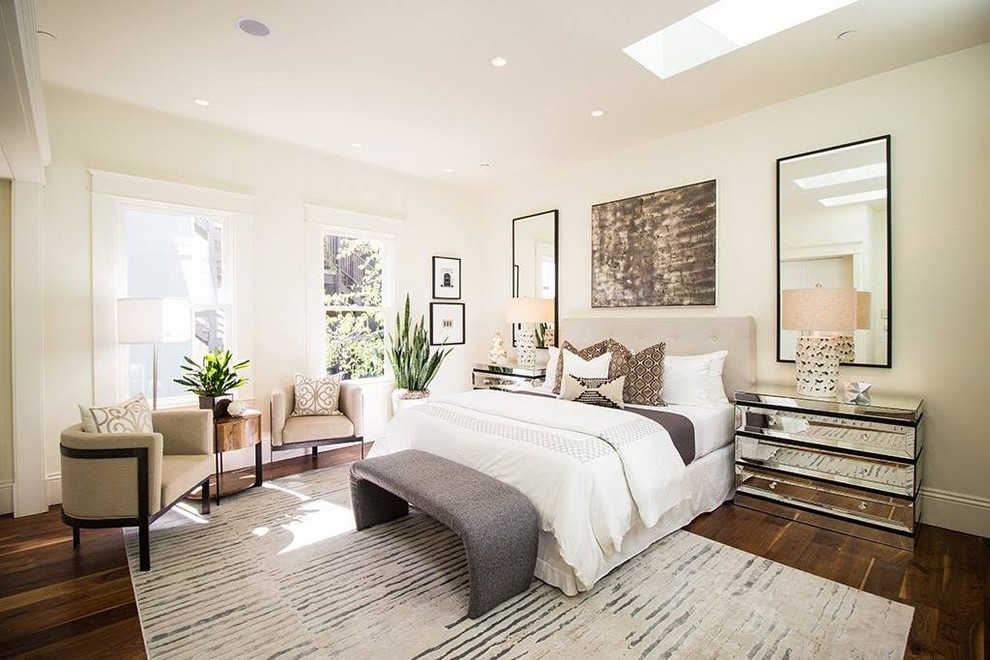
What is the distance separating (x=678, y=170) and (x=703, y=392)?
6.22 ft

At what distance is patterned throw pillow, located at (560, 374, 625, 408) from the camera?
3.47 meters

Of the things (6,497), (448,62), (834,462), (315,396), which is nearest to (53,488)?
(6,497)

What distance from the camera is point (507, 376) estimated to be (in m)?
5.12

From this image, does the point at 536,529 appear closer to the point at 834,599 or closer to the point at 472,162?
the point at 834,599

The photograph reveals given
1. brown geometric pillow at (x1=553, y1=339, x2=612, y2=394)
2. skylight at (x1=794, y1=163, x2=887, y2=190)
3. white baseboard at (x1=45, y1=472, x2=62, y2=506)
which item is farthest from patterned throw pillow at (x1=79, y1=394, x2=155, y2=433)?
skylight at (x1=794, y1=163, x2=887, y2=190)

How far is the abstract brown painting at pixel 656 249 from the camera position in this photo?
4.03 meters

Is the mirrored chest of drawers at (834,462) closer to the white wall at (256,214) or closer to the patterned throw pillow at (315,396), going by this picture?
the patterned throw pillow at (315,396)

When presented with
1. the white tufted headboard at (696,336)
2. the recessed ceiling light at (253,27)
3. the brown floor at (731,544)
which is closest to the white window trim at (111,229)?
the brown floor at (731,544)

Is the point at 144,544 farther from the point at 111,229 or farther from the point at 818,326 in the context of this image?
the point at 818,326

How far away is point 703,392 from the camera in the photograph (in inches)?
142

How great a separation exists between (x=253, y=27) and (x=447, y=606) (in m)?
3.04

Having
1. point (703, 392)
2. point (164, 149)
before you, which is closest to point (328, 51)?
point (164, 149)

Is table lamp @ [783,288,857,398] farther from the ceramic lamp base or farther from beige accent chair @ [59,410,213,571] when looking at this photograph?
beige accent chair @ [59,410,213,571]

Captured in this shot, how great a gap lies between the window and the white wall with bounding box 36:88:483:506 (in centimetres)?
23
